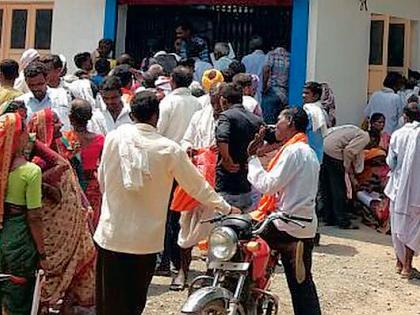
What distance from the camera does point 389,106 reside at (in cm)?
1065

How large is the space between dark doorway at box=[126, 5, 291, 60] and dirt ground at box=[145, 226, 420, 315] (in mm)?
3523

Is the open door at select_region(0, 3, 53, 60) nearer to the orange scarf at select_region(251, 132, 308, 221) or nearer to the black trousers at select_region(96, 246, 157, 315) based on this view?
the orange scarf at select_region(251, 132, 308, 221)

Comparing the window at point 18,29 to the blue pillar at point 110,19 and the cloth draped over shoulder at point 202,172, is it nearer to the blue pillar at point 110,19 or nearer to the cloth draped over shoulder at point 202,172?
the blue pillar at point 110,19

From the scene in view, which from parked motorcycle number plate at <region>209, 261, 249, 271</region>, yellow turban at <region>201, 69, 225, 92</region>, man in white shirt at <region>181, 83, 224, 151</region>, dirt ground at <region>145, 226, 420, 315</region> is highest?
yellow turban at <region>201, 69, 225, 92</region>

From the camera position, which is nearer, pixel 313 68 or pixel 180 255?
pixel 180 255

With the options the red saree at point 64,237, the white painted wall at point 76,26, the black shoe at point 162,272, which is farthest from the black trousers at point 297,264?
the white painted wall at point 76,26

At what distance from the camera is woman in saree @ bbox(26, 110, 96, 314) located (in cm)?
489

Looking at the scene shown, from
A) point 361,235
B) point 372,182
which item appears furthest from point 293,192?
point 372,182

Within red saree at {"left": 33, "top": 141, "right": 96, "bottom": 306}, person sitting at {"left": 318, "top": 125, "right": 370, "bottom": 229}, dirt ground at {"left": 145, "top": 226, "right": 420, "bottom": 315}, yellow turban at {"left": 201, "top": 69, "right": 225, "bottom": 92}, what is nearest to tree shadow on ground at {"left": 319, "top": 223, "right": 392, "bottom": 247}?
dirt ground at {"left": 145, "top": 226, "right": 420, "bottom": 315}

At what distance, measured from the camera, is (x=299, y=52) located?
1021 cm

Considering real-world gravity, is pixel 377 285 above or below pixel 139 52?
below

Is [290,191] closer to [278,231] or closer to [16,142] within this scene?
[278,231]

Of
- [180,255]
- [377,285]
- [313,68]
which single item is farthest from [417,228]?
[313,68]

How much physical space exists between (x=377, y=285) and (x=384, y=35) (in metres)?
5.16
